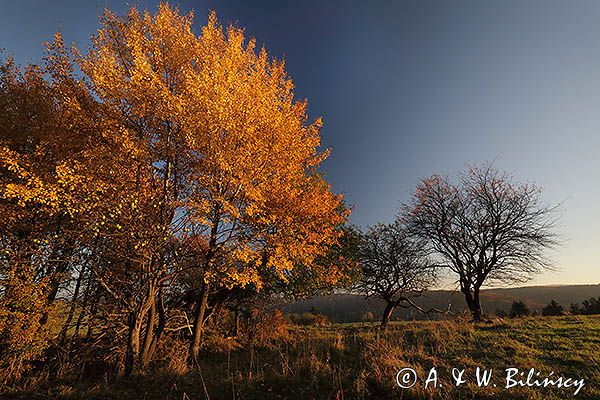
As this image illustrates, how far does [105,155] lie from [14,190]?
2.33 metres

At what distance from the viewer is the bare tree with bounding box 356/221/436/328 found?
18078mm

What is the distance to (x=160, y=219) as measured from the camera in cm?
936

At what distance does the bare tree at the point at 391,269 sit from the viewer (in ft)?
59.3

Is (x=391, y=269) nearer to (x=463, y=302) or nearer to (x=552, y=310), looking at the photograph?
(x=463, y=302)

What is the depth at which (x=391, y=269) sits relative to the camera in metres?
18.6

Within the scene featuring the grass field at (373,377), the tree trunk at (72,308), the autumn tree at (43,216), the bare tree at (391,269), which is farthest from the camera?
the bare tree at (391,269)

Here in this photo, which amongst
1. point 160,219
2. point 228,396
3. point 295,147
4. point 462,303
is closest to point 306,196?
point 295,147

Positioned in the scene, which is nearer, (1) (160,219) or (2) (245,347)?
(1) (160,219)

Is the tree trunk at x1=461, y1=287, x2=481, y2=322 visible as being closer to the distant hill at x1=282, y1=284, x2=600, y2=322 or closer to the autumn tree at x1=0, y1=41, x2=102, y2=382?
the distant hill at x1=282, y1=284, x2=600, y2=322

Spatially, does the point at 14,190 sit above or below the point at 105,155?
below

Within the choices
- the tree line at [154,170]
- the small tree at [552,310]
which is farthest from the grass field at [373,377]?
the small tree at [552,310]

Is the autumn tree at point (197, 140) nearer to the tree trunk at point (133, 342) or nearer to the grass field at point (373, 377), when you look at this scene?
the tree trunk at point (133, 342)

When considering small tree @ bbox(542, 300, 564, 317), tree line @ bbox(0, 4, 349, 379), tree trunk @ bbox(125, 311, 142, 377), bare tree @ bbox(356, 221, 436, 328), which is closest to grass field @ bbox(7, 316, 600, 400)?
tree trunk @ bbox(125, 311, 142, 377)

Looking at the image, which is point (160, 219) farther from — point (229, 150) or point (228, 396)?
point (228, 396)
